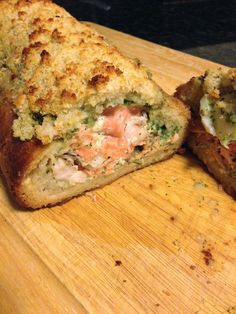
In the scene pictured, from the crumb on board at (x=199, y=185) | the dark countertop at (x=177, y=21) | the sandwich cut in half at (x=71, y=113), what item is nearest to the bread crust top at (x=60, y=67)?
the sandwich cut in half at (x=71, y=113)

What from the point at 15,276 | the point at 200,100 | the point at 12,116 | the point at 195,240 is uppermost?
the point at 200,100

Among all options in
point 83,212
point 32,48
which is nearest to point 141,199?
point 83,212

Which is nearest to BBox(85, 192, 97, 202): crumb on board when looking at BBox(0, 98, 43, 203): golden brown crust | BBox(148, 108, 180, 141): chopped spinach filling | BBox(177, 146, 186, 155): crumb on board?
BBox(0, 98, 43, 203): golden brown crust

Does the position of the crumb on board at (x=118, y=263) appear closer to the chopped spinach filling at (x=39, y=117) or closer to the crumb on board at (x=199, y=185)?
the crumb on board at (x=199, y=185)

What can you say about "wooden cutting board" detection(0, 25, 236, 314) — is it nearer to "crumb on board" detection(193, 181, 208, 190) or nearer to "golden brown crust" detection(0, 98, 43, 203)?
"crumb on board" detection(193, 181, 208, 190)

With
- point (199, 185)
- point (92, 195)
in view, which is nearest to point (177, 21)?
point (199, 185)

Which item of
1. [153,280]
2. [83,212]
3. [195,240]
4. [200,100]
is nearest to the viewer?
[153,280]

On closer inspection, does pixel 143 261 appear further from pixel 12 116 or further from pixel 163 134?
pixel 12 116

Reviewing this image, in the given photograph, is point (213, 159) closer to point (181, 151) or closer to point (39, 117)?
point (181, 151)
